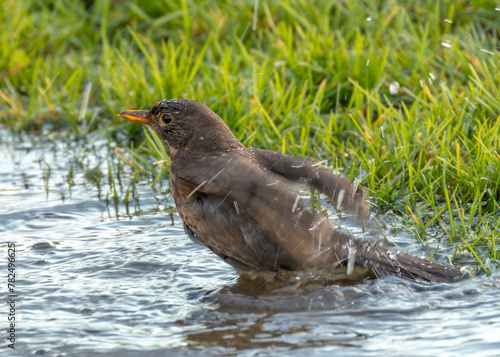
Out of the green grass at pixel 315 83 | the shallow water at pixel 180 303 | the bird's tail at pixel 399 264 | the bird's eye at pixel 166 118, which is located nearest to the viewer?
the shallow water at pixel 180 303

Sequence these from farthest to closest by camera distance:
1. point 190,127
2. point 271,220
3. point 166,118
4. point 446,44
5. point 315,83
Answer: point 315,83
point 446,44
point 166,118
point 190,127
point 271,220

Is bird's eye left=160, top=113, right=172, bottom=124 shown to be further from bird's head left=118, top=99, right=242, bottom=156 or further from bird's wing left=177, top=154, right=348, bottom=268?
bird's wing left=177, top=154, right=348, bottom=268

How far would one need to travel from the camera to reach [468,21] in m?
7.45

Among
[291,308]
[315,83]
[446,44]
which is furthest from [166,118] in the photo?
[446,44]

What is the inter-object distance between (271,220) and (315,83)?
3.00m

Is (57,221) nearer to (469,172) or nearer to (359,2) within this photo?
(469,172)

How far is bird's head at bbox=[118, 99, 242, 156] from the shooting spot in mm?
4685

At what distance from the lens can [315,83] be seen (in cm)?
679

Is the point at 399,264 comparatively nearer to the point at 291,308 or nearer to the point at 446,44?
the point at 291,308

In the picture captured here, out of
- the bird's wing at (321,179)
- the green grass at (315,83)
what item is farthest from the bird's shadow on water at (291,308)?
the green grass at (315,83)

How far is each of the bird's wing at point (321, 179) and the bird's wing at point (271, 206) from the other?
11 cm

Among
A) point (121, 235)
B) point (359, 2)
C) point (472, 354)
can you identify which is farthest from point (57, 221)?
point (359, 2)

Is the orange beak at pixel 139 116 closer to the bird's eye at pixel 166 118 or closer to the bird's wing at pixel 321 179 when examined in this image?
the bird's eye at pixel 166 118

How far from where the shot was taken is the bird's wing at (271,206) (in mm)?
3871
